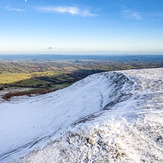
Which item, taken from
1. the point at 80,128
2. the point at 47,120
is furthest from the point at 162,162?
the point at 47,120

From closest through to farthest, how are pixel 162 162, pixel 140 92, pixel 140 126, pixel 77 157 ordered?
pixel 162 162
pixel 77 157
pixel 140 126
pixel 140 92

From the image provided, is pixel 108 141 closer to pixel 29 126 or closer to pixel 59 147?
pixel 59 147

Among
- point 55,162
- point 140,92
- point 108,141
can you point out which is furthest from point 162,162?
point 140,92

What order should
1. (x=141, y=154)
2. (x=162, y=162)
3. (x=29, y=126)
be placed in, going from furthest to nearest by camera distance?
(x=29, y=126) < (x=141, y=154) < (x=162, y=162)

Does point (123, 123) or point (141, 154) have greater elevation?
point (123, 123)

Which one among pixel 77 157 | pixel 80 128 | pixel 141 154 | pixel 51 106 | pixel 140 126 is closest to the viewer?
pixel 141 154

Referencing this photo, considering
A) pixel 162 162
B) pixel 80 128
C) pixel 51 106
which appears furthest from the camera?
pixel 51 106

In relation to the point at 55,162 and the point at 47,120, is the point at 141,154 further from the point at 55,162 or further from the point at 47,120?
the point at 47,120

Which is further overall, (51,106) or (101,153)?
(51,106)

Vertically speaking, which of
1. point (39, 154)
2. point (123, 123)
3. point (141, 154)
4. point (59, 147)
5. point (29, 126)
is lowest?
point (29, 126)
